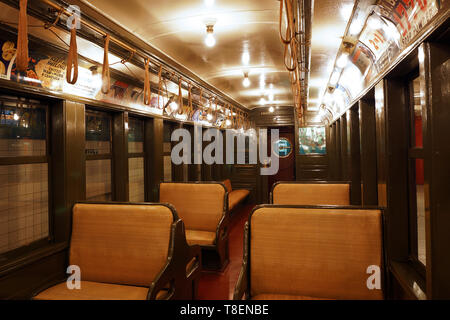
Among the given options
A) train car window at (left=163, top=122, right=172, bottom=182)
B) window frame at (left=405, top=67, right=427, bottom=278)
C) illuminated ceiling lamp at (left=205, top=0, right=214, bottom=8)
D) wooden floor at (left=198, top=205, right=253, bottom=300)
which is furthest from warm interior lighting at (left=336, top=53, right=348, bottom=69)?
train car window at (left=163, top=122, right=172, bottom=182)

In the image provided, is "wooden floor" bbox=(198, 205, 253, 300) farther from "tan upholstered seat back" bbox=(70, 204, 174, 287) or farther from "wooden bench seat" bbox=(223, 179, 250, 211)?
"wooden bench seat" bbox=(223, 179, 250, 211)

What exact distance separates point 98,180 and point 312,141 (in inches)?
281

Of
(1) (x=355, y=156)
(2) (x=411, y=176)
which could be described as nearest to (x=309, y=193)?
(1) (x=355, y=156)

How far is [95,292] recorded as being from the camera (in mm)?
2295

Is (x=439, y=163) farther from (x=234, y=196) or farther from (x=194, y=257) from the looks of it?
(x=234, y=196)

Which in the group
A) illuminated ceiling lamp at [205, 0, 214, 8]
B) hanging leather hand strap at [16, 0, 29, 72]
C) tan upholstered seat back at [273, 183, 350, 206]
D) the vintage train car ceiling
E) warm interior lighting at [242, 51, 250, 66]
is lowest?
tan upholstered seat back at [273, 183, 350, 206]

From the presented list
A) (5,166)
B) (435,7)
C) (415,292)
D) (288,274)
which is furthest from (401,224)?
(5,166)

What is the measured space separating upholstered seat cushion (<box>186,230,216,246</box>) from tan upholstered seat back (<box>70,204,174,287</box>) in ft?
4.89

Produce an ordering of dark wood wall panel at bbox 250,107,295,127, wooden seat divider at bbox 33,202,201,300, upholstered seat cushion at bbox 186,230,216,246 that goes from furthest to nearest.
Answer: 1. dark wood wall panel at bbox 250,107,295,127
2. upholstered seat cushion at bbox 186,230,216,246
3. wooden seat divider at bbox 33,202,201,300

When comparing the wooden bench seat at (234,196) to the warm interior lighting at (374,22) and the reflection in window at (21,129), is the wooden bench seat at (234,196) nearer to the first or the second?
the reflection in window at (21,129)

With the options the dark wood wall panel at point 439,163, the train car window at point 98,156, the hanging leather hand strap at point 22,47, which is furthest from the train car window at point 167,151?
the dark wood wall panel at point 439,163

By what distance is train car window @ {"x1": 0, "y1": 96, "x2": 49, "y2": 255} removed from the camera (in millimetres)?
2729
